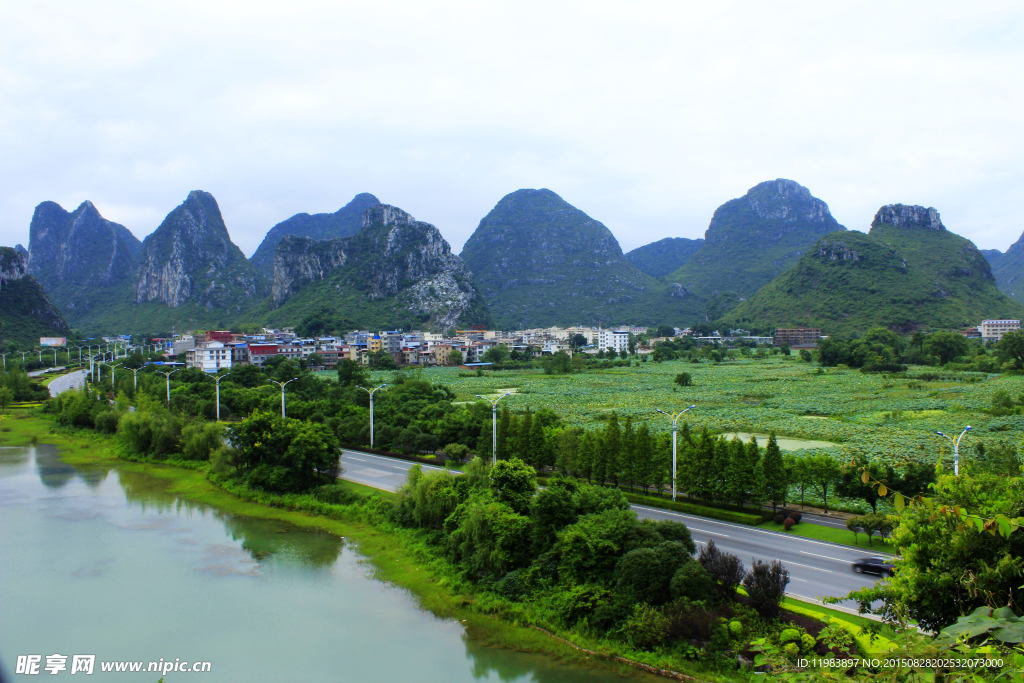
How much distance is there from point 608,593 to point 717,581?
9.01 feet

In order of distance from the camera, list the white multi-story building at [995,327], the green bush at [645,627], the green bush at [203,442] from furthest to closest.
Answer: the white multi-story building at [995,327] → the green bush at [203,442] → the green bush at [645,627]

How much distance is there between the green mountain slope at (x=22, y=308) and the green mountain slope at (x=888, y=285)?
146859mm

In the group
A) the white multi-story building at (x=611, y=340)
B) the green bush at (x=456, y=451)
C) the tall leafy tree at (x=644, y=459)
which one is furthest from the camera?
the white multi-story building at (x=611, y=340)

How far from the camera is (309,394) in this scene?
5031 centimetres

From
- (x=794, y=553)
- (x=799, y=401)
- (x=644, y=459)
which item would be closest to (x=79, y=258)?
(x=799, y=401)

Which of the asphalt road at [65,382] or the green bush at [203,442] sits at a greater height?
the asphalt road at [65,382]

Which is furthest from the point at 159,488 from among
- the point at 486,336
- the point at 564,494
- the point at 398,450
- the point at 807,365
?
Result: the point at 486,336

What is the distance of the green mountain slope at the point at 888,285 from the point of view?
12356 cm

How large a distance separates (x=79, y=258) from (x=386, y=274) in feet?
368

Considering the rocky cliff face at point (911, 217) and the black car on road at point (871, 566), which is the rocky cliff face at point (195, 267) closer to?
the black car on road at point (871, 566)

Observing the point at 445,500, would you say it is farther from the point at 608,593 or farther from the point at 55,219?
the point at 55,219

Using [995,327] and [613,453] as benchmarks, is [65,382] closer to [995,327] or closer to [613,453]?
[613,453]

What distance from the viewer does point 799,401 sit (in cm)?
5428

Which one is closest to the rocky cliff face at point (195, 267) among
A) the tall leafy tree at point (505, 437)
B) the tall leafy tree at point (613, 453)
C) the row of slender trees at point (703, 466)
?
the tall leafy tree at point (505, 437)
